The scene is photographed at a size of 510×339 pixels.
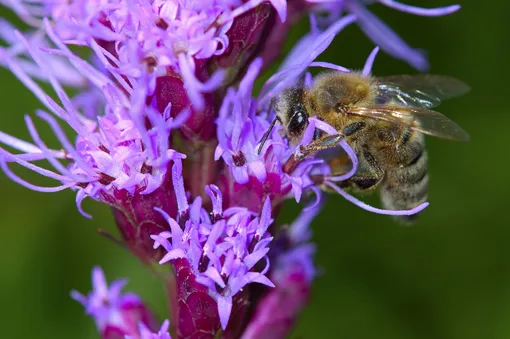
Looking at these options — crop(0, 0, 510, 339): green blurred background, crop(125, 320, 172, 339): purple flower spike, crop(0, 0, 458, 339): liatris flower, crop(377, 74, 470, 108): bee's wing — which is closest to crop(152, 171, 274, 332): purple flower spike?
crop(0, 0, 458, 339): liatris flower

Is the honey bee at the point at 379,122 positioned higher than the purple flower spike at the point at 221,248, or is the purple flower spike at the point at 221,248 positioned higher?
the honey bee at the point at 379,122

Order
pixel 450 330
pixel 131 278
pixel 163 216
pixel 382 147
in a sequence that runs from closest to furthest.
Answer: pixel 163 216
pixel 382 147
pixel 131 278
pixel 450 330

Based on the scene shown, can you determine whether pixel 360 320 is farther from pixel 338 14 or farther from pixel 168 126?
pixel 168 126

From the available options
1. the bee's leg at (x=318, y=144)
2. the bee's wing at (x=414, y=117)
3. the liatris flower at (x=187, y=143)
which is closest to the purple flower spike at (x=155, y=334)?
the liatris flower at (x=187, y=143)

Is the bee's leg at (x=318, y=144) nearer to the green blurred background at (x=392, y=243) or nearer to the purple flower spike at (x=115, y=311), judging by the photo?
the purple flower spike at (x=115, y=311)

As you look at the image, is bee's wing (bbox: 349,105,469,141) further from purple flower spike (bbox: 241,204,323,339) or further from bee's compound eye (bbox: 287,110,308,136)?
purple flower spike (bbox: 241,204,323,339)

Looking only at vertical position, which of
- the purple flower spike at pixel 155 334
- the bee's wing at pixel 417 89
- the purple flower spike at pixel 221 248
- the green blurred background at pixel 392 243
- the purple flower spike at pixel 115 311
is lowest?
the green blurred background at pixel 392 243

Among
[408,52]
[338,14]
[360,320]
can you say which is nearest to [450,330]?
→ [360,320]
